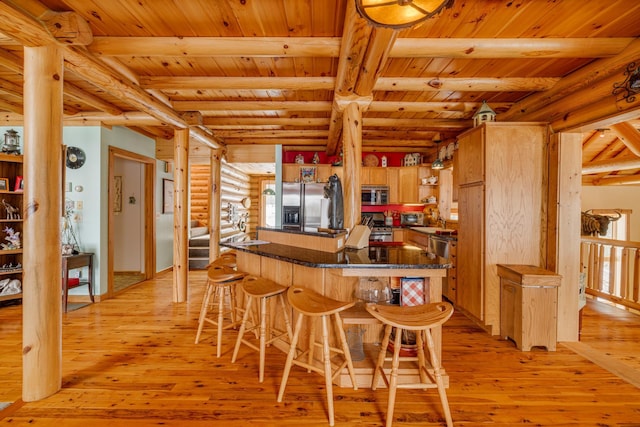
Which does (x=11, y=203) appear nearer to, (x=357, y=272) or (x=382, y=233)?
(x=357, y=272)

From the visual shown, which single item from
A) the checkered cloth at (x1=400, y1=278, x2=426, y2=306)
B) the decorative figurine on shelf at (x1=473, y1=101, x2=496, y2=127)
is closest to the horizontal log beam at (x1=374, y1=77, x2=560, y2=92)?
the decorative figurine on shelf at (x1=473, y1=101, x2=496, y2=127)

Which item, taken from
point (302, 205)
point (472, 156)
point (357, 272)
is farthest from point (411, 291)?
point (302, 205)

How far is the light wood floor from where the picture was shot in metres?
1.96

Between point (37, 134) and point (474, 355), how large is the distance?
3853mm

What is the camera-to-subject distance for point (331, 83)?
10.2 feet

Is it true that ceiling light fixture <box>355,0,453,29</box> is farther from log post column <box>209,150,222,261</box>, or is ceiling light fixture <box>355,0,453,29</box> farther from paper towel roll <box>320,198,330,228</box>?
log post column <box>209,150,222,261</box>

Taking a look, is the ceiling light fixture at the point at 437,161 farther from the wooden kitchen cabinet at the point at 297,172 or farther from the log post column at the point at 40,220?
the log post column at the point at 40,220

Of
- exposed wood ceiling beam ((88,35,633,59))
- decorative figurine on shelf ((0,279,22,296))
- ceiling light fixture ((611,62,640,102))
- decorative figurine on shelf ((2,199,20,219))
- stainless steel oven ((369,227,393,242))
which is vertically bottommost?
decorative figurine on shelf ((0,279,22,296))

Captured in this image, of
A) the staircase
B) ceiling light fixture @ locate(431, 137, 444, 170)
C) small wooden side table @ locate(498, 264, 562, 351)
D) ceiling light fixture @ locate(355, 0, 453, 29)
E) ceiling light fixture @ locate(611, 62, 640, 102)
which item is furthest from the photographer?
the staircase

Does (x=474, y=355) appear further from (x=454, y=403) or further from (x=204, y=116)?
(x=204, y=116)

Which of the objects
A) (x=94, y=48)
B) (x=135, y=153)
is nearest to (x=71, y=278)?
(x=135, y=153)

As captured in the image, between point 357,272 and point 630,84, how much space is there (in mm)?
2537

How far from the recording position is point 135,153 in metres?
5.09

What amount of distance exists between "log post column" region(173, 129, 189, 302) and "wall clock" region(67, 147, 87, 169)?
1.33 meters
